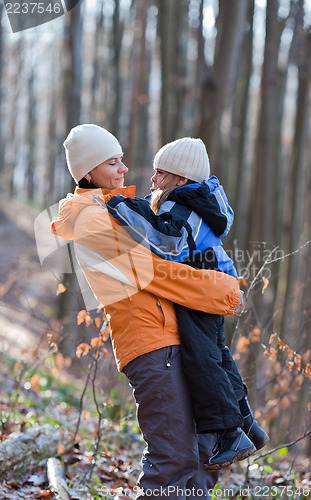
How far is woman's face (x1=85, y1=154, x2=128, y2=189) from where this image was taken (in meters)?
2.96

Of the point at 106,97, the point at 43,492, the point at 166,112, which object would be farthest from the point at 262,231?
the point at 106,97

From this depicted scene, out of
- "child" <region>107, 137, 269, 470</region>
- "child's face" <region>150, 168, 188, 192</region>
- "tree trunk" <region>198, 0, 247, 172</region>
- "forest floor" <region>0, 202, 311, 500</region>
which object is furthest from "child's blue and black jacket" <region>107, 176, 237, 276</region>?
"tree trunk" <region>198, 0, 247, 172</region>

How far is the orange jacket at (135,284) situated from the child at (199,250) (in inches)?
2.5

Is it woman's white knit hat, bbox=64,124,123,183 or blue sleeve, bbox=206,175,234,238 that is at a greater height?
woman's white knit hat, bbox=64,124,123,183

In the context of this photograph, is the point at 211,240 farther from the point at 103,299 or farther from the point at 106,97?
the point at 106,97

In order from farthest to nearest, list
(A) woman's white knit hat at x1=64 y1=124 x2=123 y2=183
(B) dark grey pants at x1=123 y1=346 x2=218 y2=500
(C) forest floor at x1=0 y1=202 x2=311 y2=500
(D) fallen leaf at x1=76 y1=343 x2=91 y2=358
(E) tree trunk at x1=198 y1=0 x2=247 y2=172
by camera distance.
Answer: (E) tree trunk at x1=198 y1=0 x2=247 y2=172, (D) fallen leaf at x1=76 y1=343 x2=91 y2=358, (C) forest floor at x1=0 y1=202 x2=311 y2=500, (A) woman's white knit hat at x1=64 y1=124 x2=123 y2=183, (B) dark grey pants at x1=123 y1=346 x2=218 y2=500

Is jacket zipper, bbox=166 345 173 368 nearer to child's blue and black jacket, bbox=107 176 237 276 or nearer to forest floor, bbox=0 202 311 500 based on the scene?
child's blue and black jacket, bbox=107 176 237 276

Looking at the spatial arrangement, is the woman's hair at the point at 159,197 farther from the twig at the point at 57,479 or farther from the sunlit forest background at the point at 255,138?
the twig at the point at 57,479

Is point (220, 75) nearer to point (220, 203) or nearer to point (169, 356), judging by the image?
point (220, 203)

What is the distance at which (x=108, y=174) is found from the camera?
9.71 ft

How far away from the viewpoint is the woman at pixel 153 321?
2.69m

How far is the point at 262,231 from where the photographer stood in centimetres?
865

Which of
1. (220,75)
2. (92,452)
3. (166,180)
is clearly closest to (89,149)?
(166,180)

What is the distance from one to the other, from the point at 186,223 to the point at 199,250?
188 millimetres
